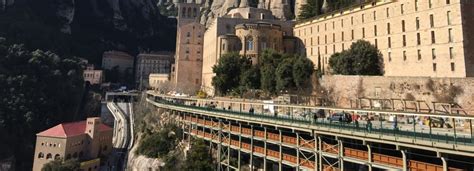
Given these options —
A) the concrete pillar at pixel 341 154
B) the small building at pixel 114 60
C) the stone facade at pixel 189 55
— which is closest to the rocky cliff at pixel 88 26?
the small building at pixel 114 60

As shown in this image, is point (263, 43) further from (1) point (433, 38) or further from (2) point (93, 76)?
(2) point (93, 76)

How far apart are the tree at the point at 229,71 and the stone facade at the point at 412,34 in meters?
15.3

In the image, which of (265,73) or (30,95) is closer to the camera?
(265,73)

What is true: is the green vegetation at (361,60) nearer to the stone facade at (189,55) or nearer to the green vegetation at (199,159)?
the green vegetation at (199,159)

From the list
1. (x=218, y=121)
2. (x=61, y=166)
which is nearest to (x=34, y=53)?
(x=61, y=166)

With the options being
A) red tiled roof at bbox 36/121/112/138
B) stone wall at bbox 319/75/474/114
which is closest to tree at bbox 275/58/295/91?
stone wall at bbox 319/75/474/114

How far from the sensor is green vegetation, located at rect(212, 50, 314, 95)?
158ft

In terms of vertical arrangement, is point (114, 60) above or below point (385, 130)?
above

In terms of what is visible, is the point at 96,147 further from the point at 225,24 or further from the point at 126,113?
the point at 225,24

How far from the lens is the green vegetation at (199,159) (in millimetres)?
34281

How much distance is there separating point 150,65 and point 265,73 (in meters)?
84.0

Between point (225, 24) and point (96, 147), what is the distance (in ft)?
115

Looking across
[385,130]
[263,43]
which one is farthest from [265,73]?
[385,130]

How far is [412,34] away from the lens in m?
44.1
